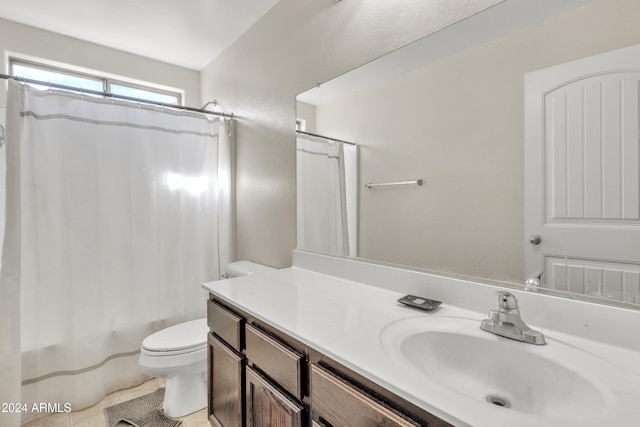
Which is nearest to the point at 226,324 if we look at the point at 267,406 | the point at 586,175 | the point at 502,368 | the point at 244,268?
the point at 267,406

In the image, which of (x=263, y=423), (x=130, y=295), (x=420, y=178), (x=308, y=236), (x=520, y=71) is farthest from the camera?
(x=130, y=295)

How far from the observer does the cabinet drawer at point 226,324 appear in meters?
1.19

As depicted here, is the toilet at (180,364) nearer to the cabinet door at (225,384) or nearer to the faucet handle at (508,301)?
the cabinet door at (225,384)

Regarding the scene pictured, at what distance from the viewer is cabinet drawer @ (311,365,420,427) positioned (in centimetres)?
65

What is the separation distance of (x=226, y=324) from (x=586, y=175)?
133 centimetres

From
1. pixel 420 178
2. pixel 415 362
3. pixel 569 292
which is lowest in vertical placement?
pixel 415 362

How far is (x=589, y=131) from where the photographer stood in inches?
32.6

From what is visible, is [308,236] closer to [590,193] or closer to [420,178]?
[420,178]

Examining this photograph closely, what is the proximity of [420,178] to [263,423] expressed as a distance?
1.07 m

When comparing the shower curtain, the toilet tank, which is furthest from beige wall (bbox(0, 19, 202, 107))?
the toilet tank

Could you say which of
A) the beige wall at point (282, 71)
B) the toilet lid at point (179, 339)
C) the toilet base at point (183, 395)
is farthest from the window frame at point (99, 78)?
the toilet base at point (183, 395)

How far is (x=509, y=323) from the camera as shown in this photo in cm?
84

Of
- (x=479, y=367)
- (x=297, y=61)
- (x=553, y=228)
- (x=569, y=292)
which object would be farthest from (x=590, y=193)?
(x=297, y=61)

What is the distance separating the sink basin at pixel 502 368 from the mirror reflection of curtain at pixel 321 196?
0.66 metres
